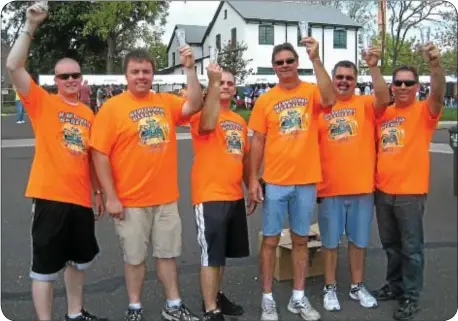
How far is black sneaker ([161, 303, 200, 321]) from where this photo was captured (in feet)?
10.6

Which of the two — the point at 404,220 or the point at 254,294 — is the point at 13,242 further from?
the point at 404,220

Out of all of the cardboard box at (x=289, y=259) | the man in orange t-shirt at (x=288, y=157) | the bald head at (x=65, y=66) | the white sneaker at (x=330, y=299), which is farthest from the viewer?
the cardboard box at (x=289, y=259)

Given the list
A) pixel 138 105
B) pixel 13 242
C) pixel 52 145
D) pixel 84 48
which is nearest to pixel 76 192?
pixel 52 145

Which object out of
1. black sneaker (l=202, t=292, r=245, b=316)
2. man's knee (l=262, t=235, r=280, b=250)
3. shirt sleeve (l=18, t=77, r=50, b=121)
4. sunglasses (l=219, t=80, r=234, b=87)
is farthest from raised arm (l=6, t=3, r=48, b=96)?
black sneaker (l=202, t=292, r=245, b=316)

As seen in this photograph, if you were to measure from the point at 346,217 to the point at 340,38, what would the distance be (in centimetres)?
125

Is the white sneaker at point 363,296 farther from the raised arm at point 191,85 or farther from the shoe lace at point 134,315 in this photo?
the raised arm at point 191,85

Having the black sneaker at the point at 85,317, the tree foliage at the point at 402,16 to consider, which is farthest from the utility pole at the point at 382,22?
the black sneaker at the point at 85,317

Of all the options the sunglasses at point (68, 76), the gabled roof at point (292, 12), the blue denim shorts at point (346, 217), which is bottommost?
the blue denim shorts at point (346, 217)

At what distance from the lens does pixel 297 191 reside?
323 cm

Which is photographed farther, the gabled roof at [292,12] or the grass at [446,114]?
the gabled roof at [292,12]

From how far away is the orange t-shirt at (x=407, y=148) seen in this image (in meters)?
3.21

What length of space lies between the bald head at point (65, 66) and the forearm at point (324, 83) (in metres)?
1.46

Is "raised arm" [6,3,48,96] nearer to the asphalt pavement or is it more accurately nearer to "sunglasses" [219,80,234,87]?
the asphalt pavement

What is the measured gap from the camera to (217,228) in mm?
3176
